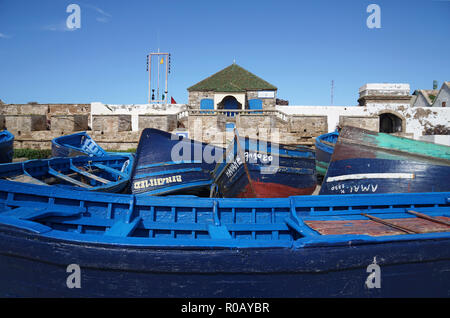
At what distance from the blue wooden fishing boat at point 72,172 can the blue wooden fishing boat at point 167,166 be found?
794 mm

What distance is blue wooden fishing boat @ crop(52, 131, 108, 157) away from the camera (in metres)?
10.5

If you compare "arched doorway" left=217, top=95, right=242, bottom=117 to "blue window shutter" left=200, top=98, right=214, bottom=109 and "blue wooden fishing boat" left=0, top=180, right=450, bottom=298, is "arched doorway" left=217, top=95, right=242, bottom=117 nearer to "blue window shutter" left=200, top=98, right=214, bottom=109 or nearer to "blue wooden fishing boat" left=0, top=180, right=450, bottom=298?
"blue window shutter" left=200, top=98, right=214, bottom=109

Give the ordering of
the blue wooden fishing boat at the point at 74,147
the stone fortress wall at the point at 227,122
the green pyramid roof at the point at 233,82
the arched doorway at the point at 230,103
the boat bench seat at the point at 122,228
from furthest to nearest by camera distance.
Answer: the arched doorway at the point at 230,103
the green pyramid roof at the point at 233,82
the stone fortress wall at the point at 227,122
the blue wooden fishing boat at the point at 74,147
the boat bench seat at the point at 122,228

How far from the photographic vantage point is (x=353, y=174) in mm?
5941

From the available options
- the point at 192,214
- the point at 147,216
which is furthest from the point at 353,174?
the point at 147,216

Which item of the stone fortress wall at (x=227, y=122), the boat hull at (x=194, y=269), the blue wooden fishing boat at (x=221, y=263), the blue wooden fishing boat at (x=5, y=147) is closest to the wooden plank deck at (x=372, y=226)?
the blue wooden fishing boat at (x=221, y=263)

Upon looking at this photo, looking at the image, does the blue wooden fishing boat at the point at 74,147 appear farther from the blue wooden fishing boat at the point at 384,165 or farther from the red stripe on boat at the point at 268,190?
the blue wooden fishing boat at the point at 384,165

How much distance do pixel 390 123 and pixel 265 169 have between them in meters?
23.2

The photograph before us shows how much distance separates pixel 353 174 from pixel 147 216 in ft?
14.0

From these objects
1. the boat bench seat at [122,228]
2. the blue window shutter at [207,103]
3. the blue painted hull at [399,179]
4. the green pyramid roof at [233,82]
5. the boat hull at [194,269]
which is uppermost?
the green pyramid roof at [233,82]

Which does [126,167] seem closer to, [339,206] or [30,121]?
[339,206]

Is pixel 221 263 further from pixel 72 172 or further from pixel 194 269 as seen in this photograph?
pixel 72 172

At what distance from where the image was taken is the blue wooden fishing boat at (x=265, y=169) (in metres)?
6.30

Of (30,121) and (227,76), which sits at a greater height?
(227,76)
